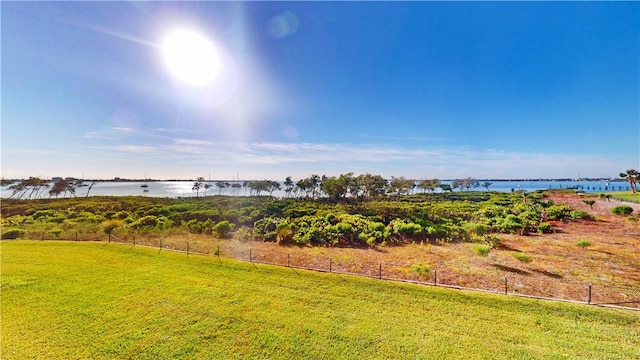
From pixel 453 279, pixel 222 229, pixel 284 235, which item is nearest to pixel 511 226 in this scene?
pixel 453 279

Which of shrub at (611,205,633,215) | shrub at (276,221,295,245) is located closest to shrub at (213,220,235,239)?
shrub at (276,221,295,245)

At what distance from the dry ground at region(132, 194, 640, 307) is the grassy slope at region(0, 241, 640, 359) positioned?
99.2 inches

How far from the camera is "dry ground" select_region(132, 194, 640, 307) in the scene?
10.2 metres

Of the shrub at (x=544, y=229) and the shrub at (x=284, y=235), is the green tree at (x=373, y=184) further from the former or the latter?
the shrub at (x=284, y=235)

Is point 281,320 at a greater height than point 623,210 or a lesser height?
lesser

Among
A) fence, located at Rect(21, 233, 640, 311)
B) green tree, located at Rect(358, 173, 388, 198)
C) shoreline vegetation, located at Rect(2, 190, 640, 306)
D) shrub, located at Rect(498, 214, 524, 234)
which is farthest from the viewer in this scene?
green tree, located at Rect(358, 173, 388, 198)

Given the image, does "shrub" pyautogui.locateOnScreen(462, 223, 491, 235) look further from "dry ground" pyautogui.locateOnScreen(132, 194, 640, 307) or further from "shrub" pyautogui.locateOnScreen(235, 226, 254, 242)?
"shrub" pyautogui.locateOnScreen(235, 226, 254, 242)

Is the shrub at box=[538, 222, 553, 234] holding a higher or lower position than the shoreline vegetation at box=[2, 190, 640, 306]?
higher

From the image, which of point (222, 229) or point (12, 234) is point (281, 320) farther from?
point (12, 234)

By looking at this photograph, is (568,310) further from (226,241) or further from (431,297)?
(226,241)

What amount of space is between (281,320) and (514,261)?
1297 cm

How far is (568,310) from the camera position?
24.2ft

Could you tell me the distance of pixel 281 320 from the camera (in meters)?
7.04

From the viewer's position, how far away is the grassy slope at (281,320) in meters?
5.89
